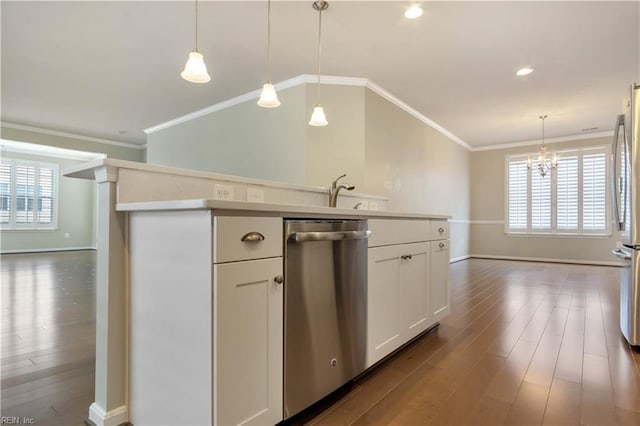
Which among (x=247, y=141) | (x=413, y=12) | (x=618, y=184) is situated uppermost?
(x=413, y=12)

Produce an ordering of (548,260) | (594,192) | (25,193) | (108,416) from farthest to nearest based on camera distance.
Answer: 1. (25,193)
2. (548,260)
3. (594,192)
4. (108,416)

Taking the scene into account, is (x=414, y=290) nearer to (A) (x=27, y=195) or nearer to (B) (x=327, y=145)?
(B) (x=327, y=145)

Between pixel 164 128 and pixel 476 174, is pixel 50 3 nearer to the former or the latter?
pixel 164 128

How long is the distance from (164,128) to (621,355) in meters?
6.85

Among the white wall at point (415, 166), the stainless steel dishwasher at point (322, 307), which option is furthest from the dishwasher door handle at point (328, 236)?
the white wall at point (415, 166)

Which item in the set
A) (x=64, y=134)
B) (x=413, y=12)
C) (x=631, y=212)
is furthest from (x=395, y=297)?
(x=64, y=134)

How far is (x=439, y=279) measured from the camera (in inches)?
105

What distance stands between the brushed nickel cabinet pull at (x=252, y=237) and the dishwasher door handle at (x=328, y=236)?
17cm

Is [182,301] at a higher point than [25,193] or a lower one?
lower

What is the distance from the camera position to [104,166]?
1.39 metres

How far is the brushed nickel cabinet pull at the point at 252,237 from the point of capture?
1199 millimetres

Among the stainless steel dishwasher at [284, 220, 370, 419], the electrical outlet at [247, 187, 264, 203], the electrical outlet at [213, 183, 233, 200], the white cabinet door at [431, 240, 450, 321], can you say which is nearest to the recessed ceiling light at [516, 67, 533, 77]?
the white cabinet door at [431, 240, 450, 321]

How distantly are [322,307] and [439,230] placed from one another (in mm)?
1562

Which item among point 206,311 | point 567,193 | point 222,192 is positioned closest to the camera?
point 206,311
